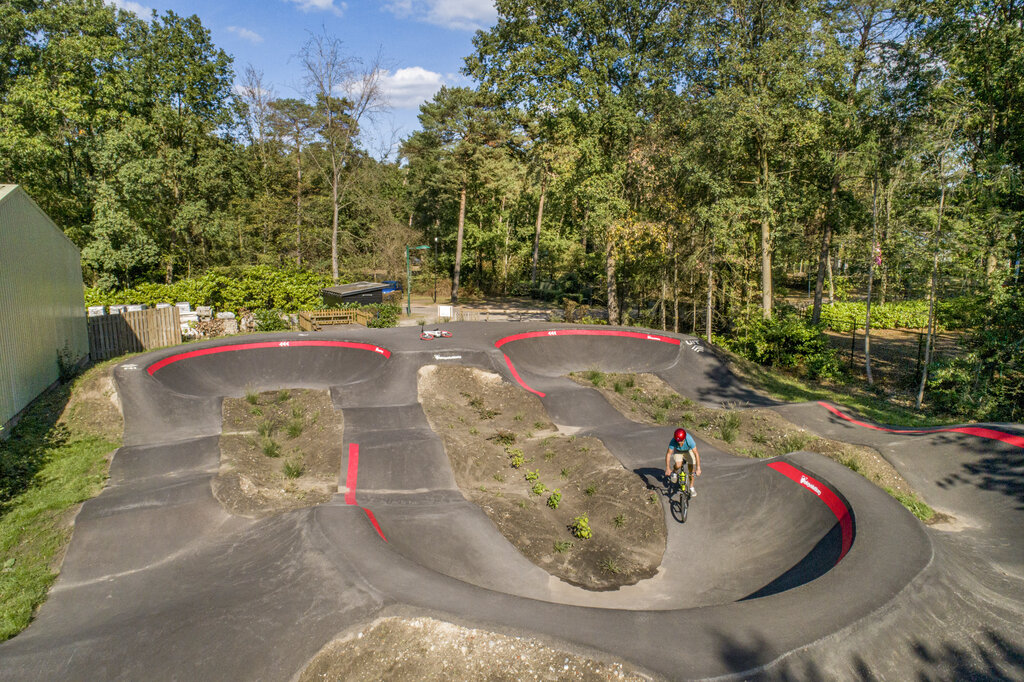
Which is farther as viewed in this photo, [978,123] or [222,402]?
[978,123]

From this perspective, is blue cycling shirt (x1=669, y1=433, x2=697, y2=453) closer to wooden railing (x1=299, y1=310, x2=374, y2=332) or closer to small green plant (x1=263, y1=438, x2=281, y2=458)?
small green plant (x1=263, y1=438, x2=281, y2=458)

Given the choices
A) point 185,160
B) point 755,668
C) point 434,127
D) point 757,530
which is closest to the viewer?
point 755,668

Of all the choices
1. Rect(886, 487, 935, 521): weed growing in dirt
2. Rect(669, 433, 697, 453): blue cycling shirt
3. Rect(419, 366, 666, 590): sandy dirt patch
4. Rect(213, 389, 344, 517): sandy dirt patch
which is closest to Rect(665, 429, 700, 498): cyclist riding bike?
Rect(669, 433, 697, 453): blue cycling shirt

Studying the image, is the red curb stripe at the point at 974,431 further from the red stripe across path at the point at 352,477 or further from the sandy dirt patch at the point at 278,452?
the sandy dirt patch at the point at 278,452

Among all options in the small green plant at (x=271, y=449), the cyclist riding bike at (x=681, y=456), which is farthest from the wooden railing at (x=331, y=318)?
the cyclist riding bike at (x=681, y=456)

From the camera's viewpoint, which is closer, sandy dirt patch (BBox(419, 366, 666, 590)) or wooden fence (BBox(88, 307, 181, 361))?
sandy dirt patch (BBox(419, 366, 666, 590))

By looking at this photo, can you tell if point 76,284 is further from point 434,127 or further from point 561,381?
point 434,127

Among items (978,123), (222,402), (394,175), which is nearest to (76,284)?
(222,402)

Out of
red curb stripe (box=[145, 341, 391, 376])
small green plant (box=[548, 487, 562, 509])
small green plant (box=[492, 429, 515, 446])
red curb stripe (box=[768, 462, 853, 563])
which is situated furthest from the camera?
red curb stripe (box=[145, 341, 391, 376])
